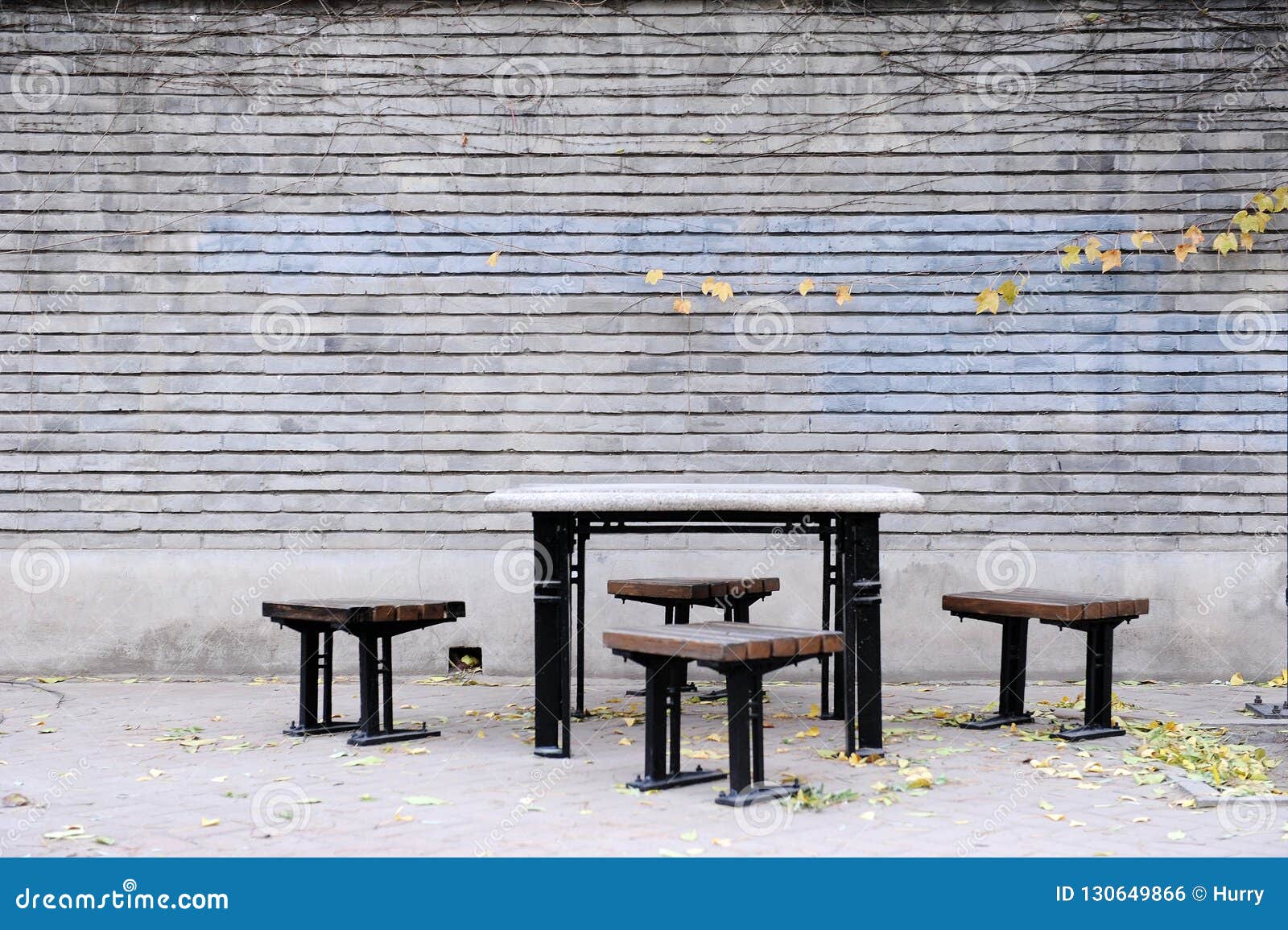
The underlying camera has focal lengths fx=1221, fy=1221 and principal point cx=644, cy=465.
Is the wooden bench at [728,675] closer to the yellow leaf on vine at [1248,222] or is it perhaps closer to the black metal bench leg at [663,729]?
the black metal bench leg at [663,729]

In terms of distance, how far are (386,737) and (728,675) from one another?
1.91 m

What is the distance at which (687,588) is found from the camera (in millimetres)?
5711

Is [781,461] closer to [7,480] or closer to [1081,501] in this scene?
[1081,501]

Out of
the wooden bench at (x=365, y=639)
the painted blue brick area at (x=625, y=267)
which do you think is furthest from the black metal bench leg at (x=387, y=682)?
the painted blue brick area at (x=625, y=267)

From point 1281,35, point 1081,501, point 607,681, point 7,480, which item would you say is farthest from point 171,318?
point 1281,35

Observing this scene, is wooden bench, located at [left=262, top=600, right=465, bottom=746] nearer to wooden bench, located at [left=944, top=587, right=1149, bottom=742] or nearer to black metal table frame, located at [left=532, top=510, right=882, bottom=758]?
black metal table frame, located at [left=532, top=510, right=882, bottom=758]

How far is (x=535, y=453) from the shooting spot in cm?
742

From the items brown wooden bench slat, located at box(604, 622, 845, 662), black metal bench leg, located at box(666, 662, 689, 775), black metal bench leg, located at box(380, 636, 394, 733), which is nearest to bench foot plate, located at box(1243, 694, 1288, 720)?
brown wooden bench slat, located at box(604, 622, 845, 662)

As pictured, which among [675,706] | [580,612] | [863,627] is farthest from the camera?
[580,612]

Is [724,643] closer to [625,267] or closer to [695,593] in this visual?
[695,593]

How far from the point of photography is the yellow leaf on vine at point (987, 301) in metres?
7.29

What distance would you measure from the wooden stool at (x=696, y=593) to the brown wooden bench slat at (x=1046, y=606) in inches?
36.6

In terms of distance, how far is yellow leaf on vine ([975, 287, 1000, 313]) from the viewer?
287 inches

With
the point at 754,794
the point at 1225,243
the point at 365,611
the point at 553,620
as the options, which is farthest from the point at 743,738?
the point at 1225,243
